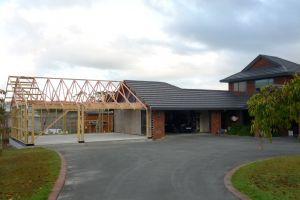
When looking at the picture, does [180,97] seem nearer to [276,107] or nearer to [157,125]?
[157,125]

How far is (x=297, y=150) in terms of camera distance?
2100cm

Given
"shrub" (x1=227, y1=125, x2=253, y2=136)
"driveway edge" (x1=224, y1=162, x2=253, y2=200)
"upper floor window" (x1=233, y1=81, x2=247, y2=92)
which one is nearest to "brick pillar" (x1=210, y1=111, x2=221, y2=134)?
"shrub" (x1=227, y1=125, x2=253, y2=136)

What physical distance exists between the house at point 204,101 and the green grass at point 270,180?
14.9 meters

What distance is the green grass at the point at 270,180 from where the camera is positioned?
32.8 feet

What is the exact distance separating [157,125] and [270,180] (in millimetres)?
18167

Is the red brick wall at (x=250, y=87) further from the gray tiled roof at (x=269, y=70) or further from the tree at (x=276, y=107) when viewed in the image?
the tree at (x=276, y=107)

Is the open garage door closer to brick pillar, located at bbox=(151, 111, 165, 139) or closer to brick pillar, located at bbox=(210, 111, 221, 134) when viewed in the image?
brick pillar, located at bbox=(210, 111, 221, 134)

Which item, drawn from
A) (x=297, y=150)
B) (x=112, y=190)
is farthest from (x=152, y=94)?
(x=112, y=190)

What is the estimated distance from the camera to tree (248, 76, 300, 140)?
37.3ft

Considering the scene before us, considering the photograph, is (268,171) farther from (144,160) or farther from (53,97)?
(53,97)

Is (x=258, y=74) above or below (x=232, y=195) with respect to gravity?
above

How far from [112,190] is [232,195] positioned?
3.19 m

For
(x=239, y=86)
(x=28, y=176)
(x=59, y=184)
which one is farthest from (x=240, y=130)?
(x=59, y=184)

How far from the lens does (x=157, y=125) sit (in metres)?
29.7
